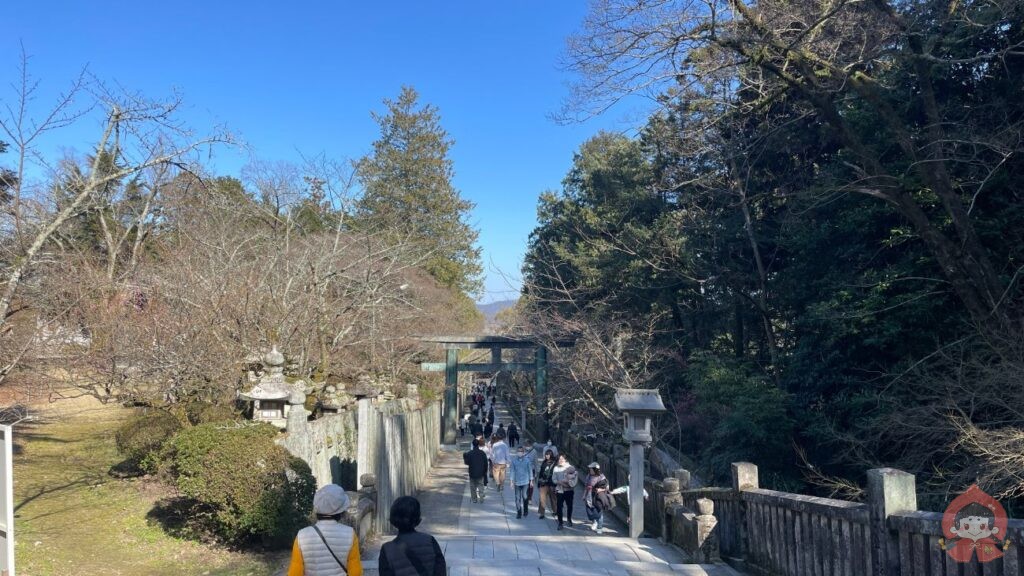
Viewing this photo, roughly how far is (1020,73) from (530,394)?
82.2ft

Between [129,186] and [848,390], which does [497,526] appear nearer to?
[848,390]

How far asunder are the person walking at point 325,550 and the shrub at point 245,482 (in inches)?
163

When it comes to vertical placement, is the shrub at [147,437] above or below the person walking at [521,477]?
above

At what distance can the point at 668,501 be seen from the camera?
990cm

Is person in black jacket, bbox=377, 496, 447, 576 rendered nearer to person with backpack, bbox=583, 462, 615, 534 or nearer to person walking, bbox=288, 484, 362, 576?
person walking, bbox=288, 484, 362, 576

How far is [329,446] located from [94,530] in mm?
3299

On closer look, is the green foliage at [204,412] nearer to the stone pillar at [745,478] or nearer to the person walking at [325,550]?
the person walking at [325,550]

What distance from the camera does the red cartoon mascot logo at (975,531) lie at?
446cm

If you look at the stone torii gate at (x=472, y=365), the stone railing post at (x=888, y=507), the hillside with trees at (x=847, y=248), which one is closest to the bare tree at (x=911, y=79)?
the hillside with trees at (x=847, y=248)

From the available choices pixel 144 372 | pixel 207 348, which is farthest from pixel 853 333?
pixel 144 372

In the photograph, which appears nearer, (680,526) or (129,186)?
(680,526)

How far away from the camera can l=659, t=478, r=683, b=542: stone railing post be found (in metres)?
9.57

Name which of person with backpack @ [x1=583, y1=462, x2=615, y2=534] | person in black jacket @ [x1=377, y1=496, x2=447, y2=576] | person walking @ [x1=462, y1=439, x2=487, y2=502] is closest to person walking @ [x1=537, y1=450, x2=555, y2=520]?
person with backpack @ [x1=583, y1=462, x2=615, y2=534]

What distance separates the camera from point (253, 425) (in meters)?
8.24
